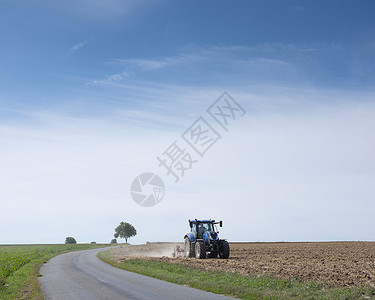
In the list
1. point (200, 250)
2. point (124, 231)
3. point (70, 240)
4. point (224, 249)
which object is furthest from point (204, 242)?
point (70, 240)

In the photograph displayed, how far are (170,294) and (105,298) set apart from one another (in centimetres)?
296

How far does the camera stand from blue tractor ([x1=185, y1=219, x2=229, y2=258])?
35.4 m

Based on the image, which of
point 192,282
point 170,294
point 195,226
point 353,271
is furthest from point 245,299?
point 195,226

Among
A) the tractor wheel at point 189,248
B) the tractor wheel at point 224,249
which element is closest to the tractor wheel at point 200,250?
the tractor wheel at point 189,248

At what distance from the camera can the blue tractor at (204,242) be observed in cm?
3543

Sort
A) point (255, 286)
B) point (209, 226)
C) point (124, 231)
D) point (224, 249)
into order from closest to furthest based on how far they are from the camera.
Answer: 1. point (255, 286)
2. point (224, 249)
3. point (209, 226)
4. point (124, 231)

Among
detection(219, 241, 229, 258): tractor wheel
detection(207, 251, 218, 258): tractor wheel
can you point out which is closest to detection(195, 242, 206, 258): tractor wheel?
detection(207, 251, 218, 258): tractor wheel

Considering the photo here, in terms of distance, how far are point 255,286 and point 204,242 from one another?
17.2m

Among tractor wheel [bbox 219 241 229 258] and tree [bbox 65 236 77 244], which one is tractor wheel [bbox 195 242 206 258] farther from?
tree [bbox 65 236 77 244]

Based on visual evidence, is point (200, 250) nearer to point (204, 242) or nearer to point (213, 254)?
point (204, 242)

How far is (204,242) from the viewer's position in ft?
118

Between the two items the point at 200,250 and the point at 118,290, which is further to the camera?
the point at 200,250

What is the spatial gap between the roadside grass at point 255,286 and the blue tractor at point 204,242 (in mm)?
8613

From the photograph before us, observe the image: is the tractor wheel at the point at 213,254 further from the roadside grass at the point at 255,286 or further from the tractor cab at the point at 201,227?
the roadside grass at the point at 255,286
